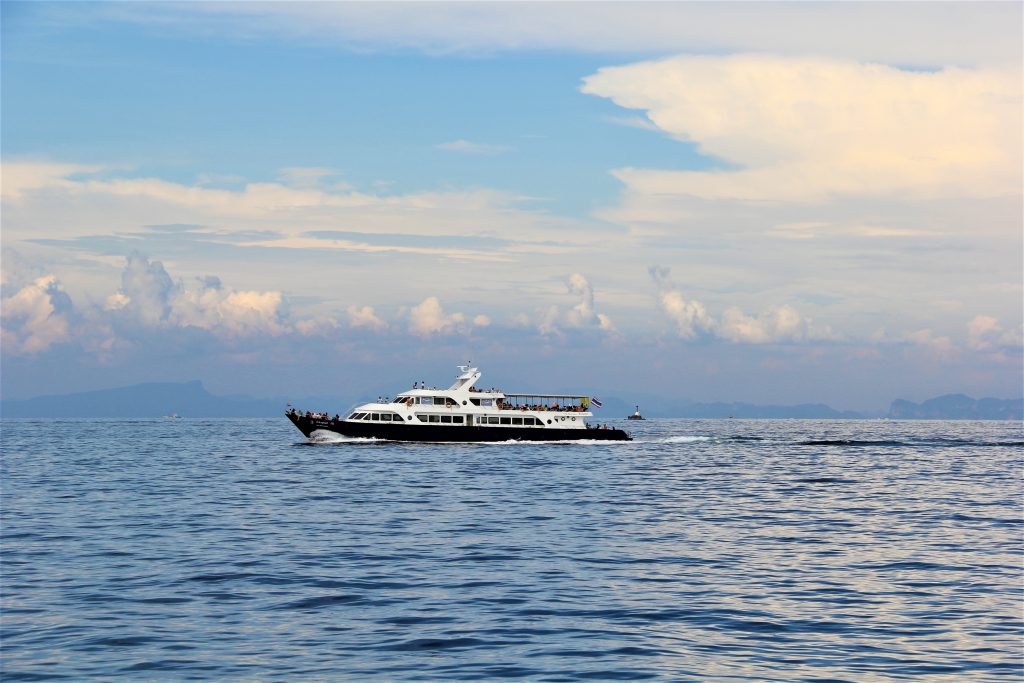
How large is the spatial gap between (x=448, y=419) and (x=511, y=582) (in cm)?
7632

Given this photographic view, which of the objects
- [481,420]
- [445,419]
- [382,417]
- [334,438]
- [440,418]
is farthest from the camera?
[481,420]

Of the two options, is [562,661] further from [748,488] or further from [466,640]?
[748,488]

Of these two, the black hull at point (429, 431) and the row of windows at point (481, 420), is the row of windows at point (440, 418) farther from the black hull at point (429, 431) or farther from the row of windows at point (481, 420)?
the black hull at point (429, 431)

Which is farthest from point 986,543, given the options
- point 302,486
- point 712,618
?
point 302,486

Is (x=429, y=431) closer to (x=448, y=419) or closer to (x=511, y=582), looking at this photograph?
(x=448, y=419)

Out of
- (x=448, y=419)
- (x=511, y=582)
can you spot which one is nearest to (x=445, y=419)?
(x=448, y=419)

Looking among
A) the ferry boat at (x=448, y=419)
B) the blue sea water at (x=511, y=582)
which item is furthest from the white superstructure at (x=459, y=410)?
the blue sea water at (x=511, y=582)

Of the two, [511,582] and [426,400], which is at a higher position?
[426,400]

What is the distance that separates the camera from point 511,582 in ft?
99.8

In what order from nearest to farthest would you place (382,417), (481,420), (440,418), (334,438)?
(382,417) < (440,418) < (334,438) < (481,420)

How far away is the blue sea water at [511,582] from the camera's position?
21656 millimetres

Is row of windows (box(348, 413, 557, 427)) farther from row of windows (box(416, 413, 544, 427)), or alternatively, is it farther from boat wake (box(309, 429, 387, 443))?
boat wake (box(309, 429, 387, 443))

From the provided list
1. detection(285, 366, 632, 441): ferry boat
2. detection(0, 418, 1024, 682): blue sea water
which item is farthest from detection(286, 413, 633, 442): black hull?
detection(0, 418, 1024, 682): blue sea water

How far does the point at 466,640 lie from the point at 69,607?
11.1 metres
